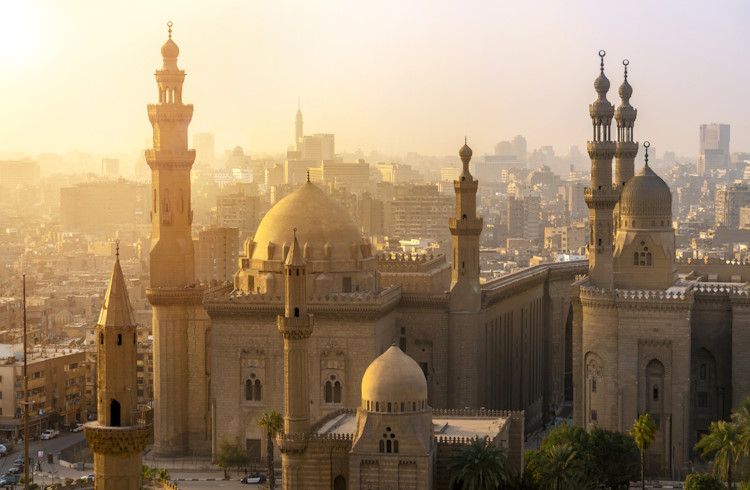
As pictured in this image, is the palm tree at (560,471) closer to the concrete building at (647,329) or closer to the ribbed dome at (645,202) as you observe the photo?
the concrete building at (647,329)

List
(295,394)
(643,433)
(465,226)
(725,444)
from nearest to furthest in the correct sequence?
(295,394), (725,444), (643,433), (465,226)

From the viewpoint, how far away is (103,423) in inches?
1389

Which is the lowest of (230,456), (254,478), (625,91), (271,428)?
(254,478)

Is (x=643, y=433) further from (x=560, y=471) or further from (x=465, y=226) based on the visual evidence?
(x=465, y=226)

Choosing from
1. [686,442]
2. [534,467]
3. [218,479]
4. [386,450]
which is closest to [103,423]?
[386,450]

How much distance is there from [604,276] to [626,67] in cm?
933

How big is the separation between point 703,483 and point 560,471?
16.5 ft

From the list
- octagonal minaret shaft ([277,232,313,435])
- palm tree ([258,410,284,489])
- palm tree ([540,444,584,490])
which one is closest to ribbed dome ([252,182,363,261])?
palm tree ([258,410,284,489])

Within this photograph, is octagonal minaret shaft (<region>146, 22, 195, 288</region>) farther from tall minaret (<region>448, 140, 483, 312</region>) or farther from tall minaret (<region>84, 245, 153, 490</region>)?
tall minaret (<region>84, 245, 153, 490</region>)

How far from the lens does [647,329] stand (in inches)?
2040

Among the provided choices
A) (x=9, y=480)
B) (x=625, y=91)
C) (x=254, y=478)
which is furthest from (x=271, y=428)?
(x=625, y=91)

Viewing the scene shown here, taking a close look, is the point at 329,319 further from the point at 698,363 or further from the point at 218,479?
the point at 698,363

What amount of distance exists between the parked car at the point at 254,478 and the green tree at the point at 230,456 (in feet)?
2.40

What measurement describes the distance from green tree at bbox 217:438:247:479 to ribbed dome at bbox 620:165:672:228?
14.4m
